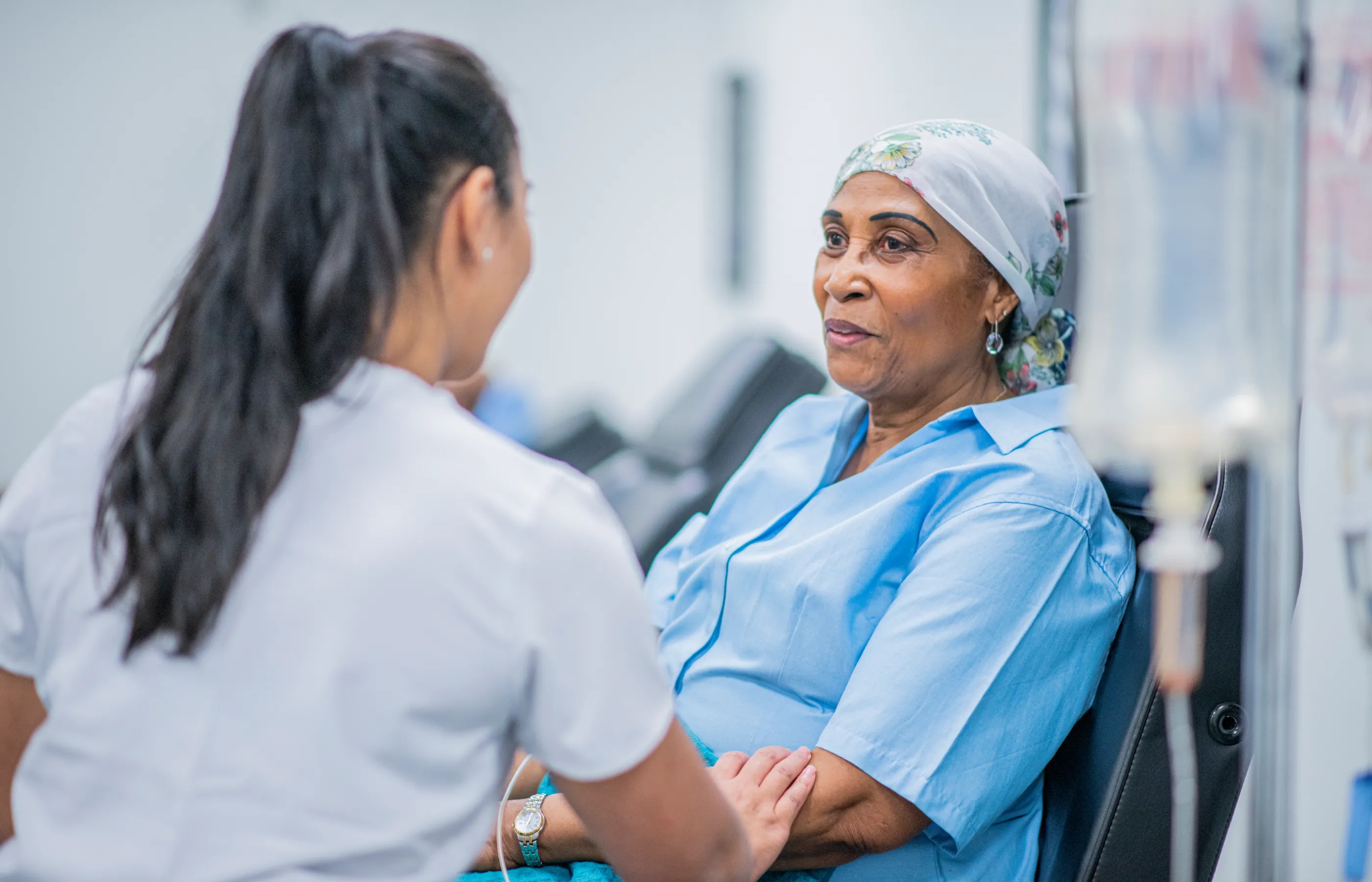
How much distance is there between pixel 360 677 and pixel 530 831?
56 cm

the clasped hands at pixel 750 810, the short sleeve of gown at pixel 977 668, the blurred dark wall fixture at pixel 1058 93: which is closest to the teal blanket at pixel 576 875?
the clasped hands at pixel 750 810

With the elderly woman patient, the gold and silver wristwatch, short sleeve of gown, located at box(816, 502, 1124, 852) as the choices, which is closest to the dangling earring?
the elderly woman patient

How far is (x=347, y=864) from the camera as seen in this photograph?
744 millimetres

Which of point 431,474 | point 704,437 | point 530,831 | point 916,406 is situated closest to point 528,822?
point 530,831

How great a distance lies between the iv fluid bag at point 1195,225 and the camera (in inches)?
33.2

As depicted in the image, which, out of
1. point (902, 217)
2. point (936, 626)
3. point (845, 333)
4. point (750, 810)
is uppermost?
point (902, 217)

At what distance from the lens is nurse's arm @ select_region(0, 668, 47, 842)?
89 cm

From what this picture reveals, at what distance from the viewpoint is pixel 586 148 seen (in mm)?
6234

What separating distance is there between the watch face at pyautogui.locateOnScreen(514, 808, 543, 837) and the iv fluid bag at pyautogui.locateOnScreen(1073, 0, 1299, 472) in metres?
0.72

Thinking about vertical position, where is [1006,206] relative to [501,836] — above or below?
above

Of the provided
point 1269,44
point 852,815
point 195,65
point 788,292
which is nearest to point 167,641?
point 852,815

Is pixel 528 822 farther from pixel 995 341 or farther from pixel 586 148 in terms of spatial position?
pixel 586 148

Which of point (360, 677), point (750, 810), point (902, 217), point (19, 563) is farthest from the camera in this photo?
point (902, 217)

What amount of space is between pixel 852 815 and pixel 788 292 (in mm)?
3316
